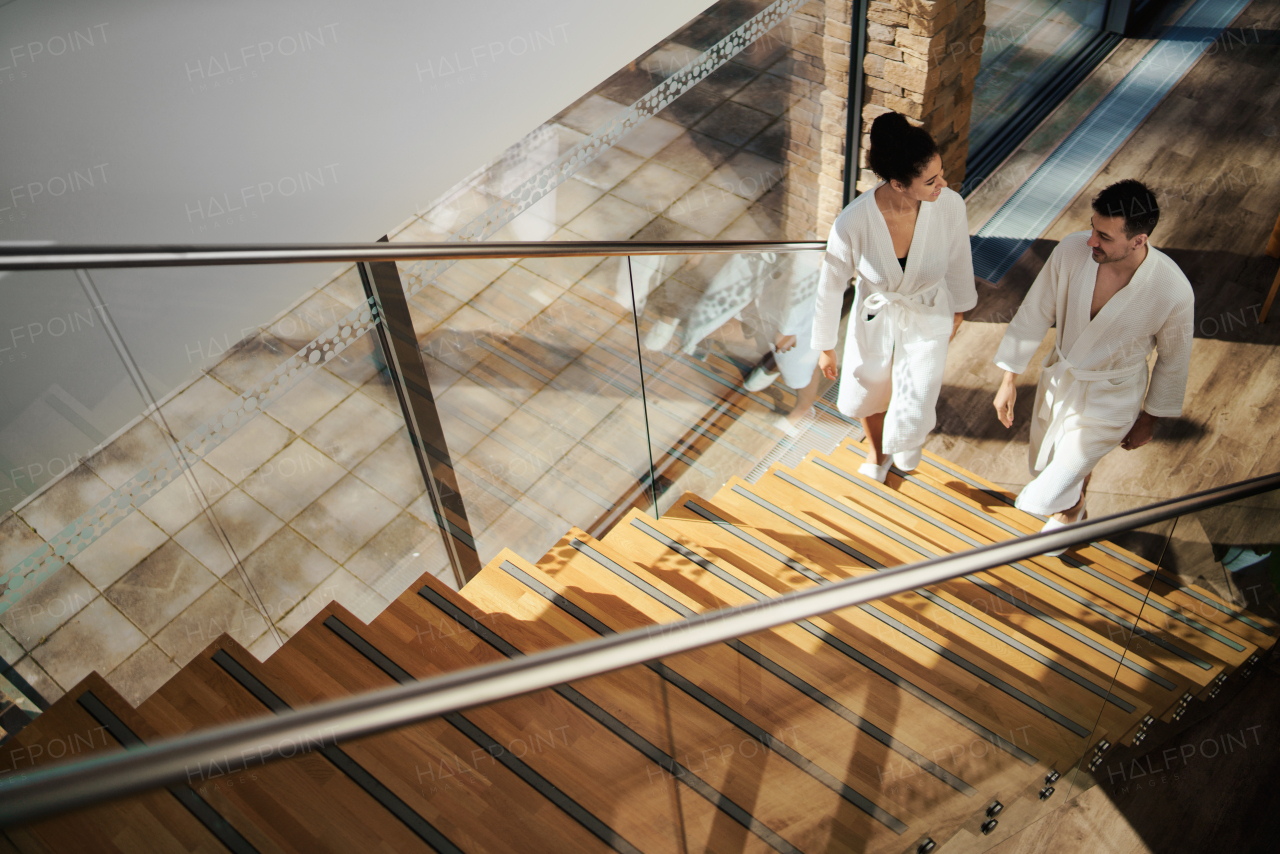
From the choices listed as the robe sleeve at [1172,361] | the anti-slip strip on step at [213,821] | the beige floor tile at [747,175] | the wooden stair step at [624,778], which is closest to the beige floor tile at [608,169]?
the beige floor tile at [747,175]

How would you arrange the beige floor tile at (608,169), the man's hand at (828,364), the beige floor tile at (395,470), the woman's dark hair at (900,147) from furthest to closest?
the beige floor tile at (608,169) < the man's hand at (828,364) < the beige floor tile at (395,470) < the woman's dark hair at (900,147)

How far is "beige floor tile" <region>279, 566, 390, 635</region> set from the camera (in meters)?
3.16

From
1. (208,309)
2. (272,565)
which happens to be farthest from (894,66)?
(272,565)

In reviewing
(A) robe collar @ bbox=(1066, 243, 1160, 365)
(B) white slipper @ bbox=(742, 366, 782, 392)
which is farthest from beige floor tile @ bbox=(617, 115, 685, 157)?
(A) robe collar @ bbox=(1066, 243, 1160, 365)

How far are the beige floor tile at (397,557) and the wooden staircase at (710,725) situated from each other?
573 mm

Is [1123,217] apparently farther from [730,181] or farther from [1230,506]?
[730,181]

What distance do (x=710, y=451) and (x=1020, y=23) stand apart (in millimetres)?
3657

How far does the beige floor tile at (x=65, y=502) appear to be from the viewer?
8.53 ft

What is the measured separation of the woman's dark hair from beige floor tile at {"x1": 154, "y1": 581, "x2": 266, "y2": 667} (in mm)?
2426

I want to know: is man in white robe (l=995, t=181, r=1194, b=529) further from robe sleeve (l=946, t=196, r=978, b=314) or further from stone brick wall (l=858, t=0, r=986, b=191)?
stone brick wall (l=858, t=0, r=986, b=191)

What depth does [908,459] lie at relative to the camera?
3.59 metres

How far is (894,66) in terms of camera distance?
4.27 metres

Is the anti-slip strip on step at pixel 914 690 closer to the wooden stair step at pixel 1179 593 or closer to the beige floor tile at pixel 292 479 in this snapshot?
the wooden stair step at pixel 1179 593

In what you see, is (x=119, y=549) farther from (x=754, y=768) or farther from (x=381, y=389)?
(x=754, y=768)
